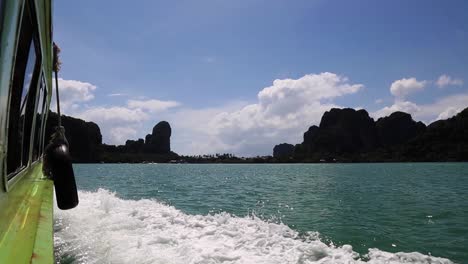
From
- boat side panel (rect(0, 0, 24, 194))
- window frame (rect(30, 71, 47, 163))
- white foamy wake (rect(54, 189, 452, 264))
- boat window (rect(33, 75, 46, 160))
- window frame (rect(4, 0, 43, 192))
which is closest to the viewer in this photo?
boat side panel (rect(0, 0, 24, 194))

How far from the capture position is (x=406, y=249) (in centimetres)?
823

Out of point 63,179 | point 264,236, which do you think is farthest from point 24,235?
point 264,236

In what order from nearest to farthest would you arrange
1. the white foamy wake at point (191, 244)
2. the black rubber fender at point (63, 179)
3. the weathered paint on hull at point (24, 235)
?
the weathered paint on hull at point (24, 235)
the black rubber fender at point (63, 179)
the white foamy wake at point (191, 244)

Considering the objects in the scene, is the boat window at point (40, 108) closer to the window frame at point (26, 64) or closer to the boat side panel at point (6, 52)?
the window frame at point (26, 64)

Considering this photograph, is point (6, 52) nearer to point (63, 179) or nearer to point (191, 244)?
point (63, 179)

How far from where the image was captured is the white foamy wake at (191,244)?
6.18m

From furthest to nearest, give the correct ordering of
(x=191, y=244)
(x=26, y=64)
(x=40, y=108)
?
1. (x=191, y=244)
2. (x=40, y=108)
3. (x=26, y=64)

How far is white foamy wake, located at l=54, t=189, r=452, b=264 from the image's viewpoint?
618 cm

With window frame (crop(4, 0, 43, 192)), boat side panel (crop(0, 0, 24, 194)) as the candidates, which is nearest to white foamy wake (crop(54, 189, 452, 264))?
window frame (crop(4, 0, 43, 192))

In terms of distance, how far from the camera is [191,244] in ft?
23.1

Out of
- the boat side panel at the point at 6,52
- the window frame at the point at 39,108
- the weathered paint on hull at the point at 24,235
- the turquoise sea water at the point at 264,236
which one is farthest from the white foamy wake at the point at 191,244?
the boat side panel at the point at 6,52

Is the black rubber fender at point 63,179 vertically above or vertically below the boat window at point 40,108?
below

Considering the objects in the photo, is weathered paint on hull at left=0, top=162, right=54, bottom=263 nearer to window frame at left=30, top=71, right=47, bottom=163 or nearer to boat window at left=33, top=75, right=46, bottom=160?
window frame at left=30, top=71, right=47, bottom=163

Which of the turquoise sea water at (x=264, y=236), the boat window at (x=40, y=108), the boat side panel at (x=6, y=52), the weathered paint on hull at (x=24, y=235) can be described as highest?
the boat window at (x=40, y=108)
